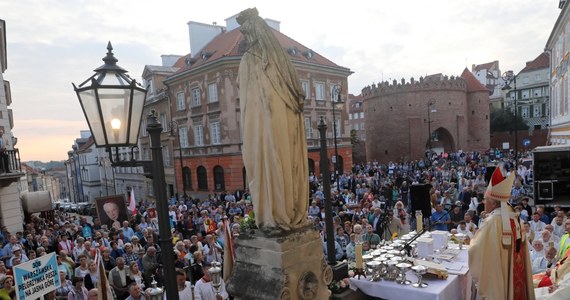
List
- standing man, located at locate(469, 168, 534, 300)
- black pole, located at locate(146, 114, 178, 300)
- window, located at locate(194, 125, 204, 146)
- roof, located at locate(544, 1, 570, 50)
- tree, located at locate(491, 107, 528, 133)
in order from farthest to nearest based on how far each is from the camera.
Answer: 1. tree, located at locate(491, 107, 528, 133)
2. window, located at locate(194, 125, 204, 146)
3. roof, located at locate(544, 1, 570, 50)
4. standing man, located at locate(469, 168, 534, 300)
5. black pole, located at locate(146, 114, 178, 300)

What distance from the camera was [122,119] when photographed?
3.12m

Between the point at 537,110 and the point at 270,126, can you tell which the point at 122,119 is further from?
the point at 537,110

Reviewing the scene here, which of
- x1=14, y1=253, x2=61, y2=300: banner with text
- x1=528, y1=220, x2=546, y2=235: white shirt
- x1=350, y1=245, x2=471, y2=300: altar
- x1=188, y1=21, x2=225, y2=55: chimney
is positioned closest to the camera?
x1=350, y1=245, x2=471, y2=300: altar

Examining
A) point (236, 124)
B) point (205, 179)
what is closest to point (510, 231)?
point (236, 124)

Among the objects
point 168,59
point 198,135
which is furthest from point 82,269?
point 168,59

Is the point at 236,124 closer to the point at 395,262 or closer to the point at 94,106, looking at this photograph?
the point at 395,262

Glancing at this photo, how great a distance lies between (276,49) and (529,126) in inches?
2976

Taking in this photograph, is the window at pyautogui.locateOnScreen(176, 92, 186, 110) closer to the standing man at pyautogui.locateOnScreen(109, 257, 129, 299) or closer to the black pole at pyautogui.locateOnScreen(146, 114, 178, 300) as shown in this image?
the standing man at pyautogui.locateOnScreen(109, 257, 129, 299)

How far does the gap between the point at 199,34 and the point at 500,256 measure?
33.5 m

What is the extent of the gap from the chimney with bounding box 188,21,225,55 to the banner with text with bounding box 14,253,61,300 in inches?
1170

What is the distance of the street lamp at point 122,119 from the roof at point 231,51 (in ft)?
82.4

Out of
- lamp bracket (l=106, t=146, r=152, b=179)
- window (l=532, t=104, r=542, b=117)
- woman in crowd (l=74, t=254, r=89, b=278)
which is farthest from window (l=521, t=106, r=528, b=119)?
lamp bracket (l=106, t=146, r=152, b=179)

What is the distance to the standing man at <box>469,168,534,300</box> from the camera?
198 inches

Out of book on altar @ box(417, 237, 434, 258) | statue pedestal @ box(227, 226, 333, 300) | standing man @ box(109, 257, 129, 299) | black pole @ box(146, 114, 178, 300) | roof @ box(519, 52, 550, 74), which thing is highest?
roof @ box(519, 52, 550, 74)
